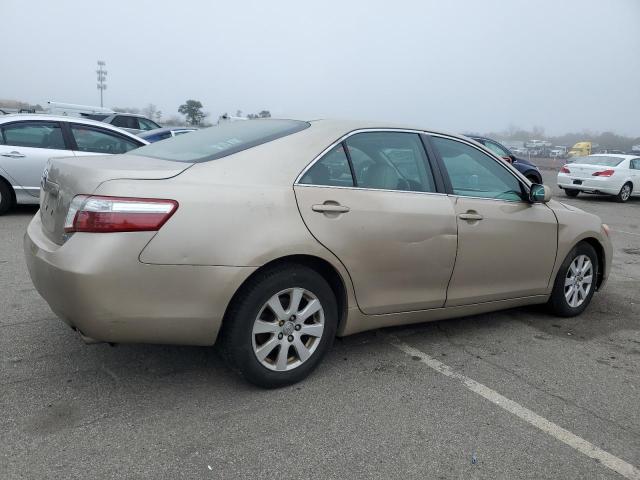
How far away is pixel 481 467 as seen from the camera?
8.43ft

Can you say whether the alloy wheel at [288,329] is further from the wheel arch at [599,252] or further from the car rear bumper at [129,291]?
the wheel arch at [599,252]

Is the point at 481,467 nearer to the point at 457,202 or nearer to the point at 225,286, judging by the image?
the point at 225,286

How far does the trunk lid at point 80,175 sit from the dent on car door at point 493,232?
1.91 m

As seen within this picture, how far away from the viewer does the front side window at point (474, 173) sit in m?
3.91

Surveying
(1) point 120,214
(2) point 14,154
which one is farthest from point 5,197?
(1) point 120,214

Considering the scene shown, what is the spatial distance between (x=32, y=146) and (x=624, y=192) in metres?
15.2

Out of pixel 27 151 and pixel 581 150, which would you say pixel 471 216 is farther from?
pixel 581 150

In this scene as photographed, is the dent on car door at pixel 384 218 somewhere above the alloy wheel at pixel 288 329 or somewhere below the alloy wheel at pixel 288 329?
above

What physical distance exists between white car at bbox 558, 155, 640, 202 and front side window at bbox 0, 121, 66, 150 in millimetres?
13439

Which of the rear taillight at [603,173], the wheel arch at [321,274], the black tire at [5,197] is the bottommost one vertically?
the black tire at [5,197]

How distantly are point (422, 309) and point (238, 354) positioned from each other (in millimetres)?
1359

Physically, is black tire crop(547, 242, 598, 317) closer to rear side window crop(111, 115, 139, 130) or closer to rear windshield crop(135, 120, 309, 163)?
rear windshield crop(135, 120, 309, 163)

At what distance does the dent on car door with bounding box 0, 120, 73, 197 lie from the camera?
7.81 m

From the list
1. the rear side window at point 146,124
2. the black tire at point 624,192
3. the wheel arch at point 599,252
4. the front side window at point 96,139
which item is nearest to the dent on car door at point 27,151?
the front side window at point 96,139
